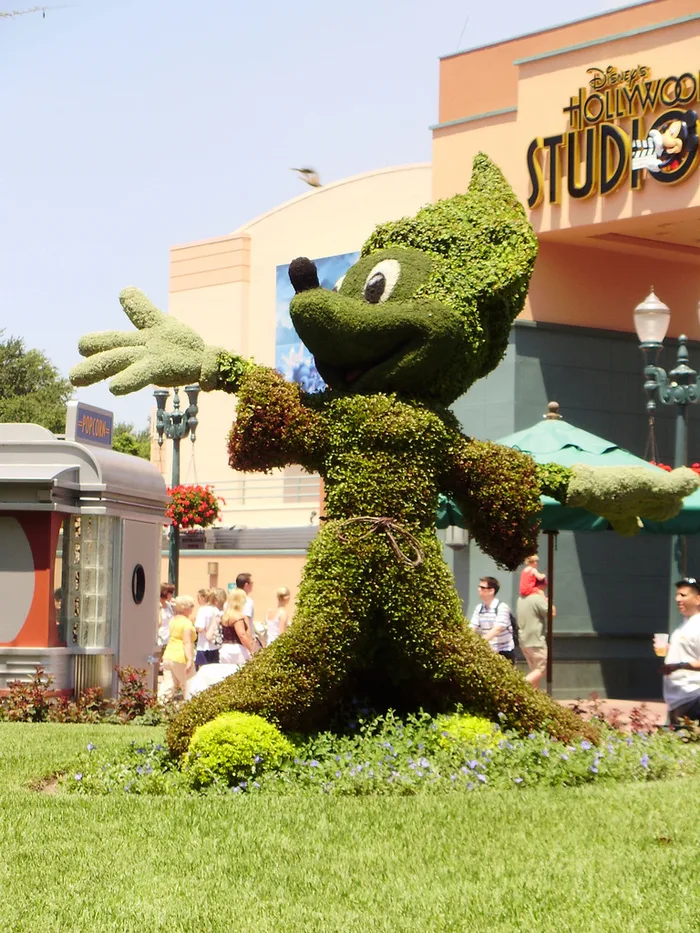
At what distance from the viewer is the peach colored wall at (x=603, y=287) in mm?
18812

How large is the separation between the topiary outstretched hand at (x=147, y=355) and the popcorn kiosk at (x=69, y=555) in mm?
5004

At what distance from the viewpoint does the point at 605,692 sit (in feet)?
61.5

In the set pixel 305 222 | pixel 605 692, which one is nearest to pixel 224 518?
pixel 305 222

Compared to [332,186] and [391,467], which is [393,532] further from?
[332,186]

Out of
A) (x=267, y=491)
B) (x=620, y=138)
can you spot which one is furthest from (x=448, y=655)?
(x=267, y=491)

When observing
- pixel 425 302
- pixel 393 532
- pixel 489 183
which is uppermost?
pixel 489 183

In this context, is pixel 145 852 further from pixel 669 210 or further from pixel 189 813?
pixel 669 210

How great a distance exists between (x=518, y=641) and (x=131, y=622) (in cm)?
419

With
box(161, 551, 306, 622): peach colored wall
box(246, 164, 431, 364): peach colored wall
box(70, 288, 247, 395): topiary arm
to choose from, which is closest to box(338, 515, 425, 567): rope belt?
box(70, 288, 247, 395): topiary arm

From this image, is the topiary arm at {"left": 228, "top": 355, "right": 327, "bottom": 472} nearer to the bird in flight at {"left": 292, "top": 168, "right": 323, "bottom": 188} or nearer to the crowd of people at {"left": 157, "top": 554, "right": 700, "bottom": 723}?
the crowd of people at {"left": 157, "top": 554, "right": 700, "bottom": 723}

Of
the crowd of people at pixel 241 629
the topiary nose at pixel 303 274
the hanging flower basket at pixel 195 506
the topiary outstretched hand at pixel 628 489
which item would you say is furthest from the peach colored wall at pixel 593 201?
the topiary nose at pixel 303 274

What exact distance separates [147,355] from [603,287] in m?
11.7

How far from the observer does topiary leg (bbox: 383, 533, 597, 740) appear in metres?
8.59

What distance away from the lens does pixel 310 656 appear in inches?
334
